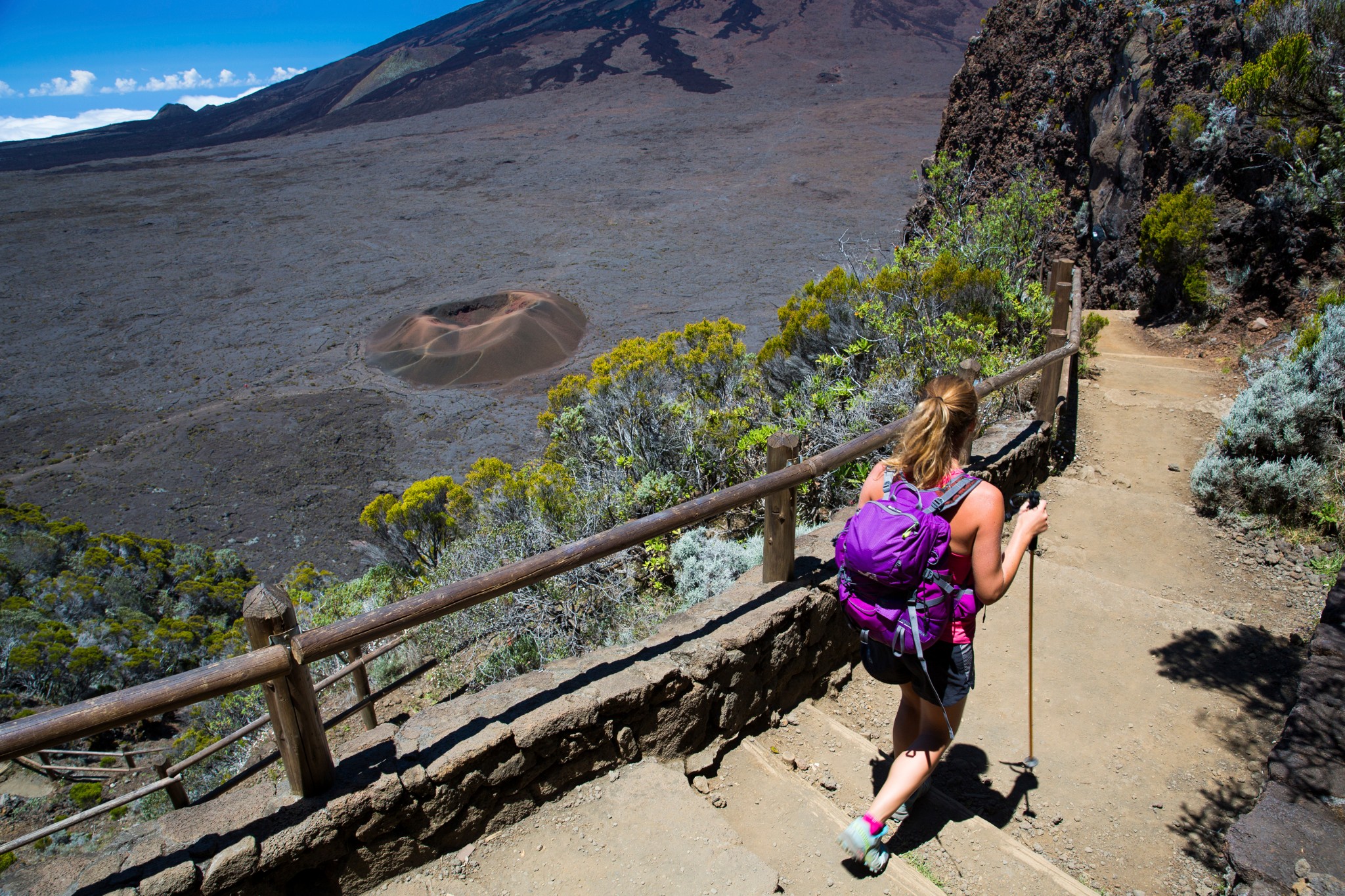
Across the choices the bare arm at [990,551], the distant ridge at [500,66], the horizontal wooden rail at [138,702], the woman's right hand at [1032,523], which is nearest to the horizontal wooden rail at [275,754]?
the horizontal wooden rail at [138,702]

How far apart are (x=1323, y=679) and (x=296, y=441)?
1695cm

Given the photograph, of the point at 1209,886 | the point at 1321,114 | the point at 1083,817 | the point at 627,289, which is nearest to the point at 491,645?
the point at 1083,817

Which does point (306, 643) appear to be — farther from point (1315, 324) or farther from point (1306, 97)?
point (1306, 97)

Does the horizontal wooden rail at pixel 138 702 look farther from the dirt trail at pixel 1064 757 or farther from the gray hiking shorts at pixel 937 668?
the gray hiking shorts at pixel 937 668

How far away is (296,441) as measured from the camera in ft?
53.2

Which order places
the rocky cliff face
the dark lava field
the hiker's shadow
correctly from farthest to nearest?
1. the dark lava field
2. the rocky cliff face
3. the hiker's shadow

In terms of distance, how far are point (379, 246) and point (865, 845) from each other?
31.0 m

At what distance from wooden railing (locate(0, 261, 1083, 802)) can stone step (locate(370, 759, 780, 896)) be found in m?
0.59

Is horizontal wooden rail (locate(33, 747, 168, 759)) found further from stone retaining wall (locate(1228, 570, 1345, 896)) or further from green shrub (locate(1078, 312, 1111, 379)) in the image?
green shrub (locate(1078, 312, 1111, 379))

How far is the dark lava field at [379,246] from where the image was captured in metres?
15.4

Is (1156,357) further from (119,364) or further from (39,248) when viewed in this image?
(39,248)

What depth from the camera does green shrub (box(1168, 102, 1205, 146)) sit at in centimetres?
973

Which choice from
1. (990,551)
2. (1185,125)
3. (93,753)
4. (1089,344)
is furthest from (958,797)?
(1185,125)

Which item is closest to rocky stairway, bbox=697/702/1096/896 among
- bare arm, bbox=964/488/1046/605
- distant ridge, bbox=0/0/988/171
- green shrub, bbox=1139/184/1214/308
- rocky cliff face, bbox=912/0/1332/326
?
bare arm, bbox=964/488/1046/605
